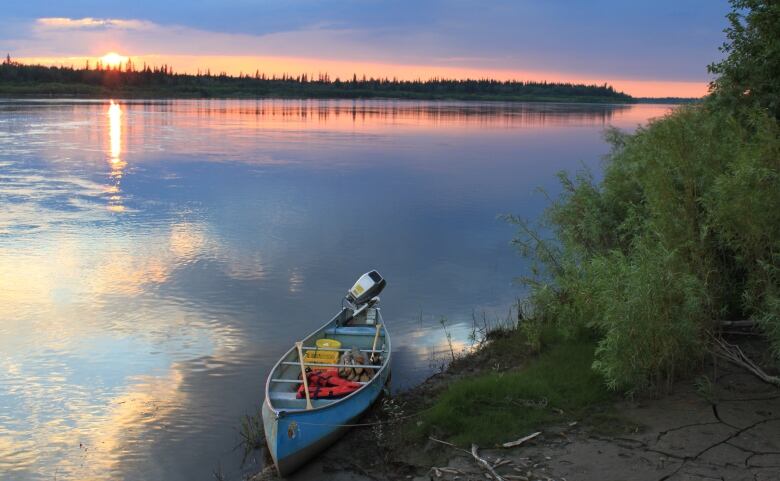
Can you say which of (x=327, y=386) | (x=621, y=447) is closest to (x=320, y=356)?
(x=327, y=386)

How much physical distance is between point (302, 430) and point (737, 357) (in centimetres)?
614

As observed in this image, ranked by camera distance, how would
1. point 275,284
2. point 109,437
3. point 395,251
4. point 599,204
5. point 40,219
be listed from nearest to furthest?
point 109,437 < point 599,204 < point 275,284 < point 395,251 < point 40,219

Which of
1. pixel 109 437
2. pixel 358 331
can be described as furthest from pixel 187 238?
pixel 109 437

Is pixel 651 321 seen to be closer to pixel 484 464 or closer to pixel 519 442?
pixel 519 442

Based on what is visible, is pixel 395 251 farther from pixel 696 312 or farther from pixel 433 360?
pixel 696 312

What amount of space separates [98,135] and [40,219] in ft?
117

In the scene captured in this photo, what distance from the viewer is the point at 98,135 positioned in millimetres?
58031

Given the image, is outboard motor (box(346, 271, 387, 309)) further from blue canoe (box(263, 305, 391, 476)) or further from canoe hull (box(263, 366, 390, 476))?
canoe hull (box(263, 366, 390, 476))

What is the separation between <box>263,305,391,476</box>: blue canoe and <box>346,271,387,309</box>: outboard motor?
1.56 metres

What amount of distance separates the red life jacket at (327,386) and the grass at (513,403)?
4.37 ft

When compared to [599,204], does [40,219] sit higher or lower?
lower

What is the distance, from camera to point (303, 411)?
31.3ft

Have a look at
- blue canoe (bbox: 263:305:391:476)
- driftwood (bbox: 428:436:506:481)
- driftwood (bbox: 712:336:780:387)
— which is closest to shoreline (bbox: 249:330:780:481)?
driftwood (bbox: 428:436:506:481)

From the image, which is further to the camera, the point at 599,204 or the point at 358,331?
the point at 599,204
